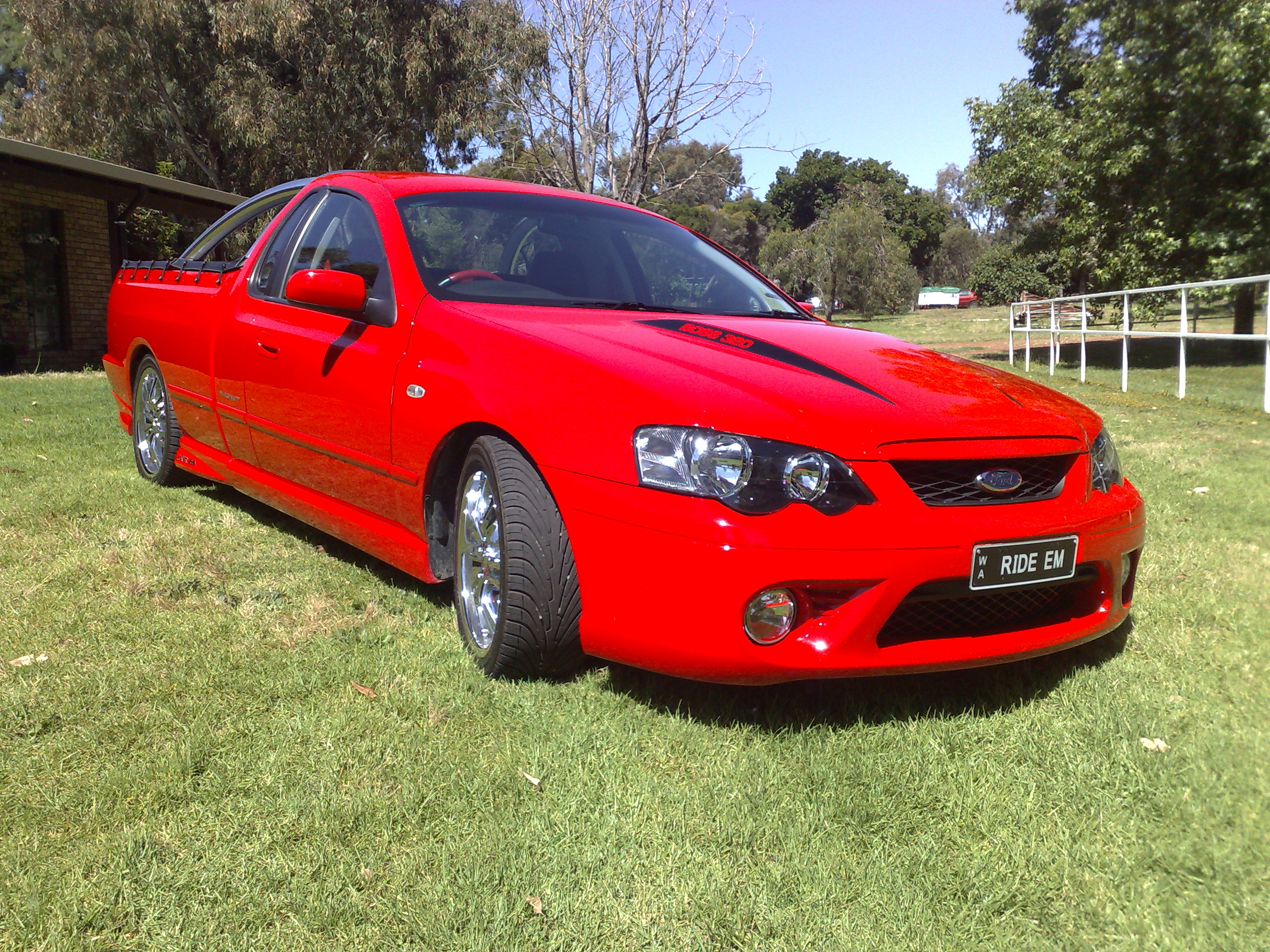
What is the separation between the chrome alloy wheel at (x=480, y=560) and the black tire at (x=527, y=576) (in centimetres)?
1

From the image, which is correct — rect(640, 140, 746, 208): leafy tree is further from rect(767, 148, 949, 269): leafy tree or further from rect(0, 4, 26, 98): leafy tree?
rect(767, 148, 949, 269): leafy tree

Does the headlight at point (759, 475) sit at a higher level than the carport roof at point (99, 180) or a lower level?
lower

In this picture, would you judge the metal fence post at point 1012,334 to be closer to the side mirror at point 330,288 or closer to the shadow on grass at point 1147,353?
the shadow on grass at point 1147,353

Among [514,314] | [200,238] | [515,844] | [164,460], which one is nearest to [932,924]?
[515,844]

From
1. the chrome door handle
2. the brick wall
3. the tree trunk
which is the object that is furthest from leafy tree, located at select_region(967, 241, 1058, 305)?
the chrome door handle

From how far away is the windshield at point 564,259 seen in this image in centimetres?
360

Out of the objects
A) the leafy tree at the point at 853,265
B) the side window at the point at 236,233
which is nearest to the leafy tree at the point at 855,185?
the leafy tree at the point at 853,265

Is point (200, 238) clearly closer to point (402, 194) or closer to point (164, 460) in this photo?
point (164, 460)

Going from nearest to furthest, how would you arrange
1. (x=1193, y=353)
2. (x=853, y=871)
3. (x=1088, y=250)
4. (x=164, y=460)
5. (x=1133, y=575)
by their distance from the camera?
(x=853, y=871) < (x=1133, y=575) < (x=164, y=460) < (x=1193, y=353) < (x=1088, y=250)

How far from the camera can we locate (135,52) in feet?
69.6

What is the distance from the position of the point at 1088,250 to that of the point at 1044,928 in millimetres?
21546

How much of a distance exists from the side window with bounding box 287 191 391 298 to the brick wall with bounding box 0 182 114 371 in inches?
431

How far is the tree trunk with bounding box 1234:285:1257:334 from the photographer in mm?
8469

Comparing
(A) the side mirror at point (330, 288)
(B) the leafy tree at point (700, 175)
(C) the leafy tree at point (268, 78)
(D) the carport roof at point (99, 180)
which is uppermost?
(C) the leafy tree at point (268, 78)
